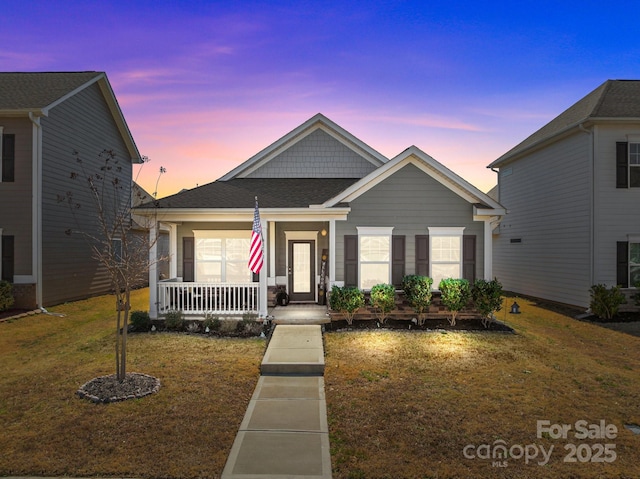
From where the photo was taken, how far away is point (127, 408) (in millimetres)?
5574

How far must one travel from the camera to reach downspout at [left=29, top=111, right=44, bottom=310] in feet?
43.8

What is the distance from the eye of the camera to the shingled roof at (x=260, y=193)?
11586mm

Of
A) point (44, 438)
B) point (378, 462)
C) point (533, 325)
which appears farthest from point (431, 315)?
point (44, 438)

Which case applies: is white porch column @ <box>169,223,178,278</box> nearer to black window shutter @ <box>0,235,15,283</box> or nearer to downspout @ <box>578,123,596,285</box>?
black window shutter @ <box>0,235,15,283</box>

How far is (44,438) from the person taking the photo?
185 inches

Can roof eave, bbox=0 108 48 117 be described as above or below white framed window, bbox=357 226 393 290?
above

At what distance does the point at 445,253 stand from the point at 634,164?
8247 mm

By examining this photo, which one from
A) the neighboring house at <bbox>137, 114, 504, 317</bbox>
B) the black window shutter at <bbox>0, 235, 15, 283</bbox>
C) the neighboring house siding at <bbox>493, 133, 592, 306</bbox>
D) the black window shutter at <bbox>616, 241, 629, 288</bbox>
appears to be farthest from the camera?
the neighboring house siding at <bbox>493, 133, 592, 306</bbox>

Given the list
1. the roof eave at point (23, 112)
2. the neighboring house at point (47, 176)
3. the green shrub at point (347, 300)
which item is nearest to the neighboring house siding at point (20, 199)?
the neighboring house at point (47, 176)

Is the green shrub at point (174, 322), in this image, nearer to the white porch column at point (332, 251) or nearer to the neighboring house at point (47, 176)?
the white porch column at point (332, 251)

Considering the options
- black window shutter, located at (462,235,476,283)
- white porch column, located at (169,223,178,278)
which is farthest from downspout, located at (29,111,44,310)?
black window shutter, located at (462,235,476,283)

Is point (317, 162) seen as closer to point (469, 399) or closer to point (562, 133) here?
point (562, 133)

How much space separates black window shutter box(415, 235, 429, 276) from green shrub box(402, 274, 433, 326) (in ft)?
1.58

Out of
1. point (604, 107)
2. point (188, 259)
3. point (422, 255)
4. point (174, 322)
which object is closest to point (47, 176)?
point (188, 259)
